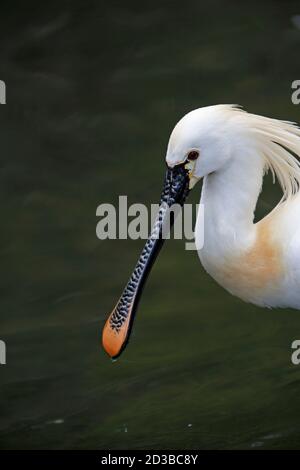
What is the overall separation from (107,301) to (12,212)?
1.14m

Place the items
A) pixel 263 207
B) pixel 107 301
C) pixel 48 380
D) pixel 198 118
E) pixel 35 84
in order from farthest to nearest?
pixel 35 84
pixel 263 207
pixel 107 301
pixel 48 380
pixel 198 118

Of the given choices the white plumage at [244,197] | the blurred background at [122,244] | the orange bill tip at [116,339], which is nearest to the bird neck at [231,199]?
the white plumage at [244,197]

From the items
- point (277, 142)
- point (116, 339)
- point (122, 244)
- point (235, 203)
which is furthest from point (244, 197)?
point (122, 244)

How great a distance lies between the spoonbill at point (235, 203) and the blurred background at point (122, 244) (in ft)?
1.97

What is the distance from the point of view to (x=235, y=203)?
15.4ft

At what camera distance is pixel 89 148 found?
780 cm

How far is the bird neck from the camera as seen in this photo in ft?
15.3

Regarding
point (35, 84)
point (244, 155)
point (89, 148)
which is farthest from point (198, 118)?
point (35, 84)

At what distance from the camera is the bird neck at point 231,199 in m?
4.65

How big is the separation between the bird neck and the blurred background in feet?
3.16

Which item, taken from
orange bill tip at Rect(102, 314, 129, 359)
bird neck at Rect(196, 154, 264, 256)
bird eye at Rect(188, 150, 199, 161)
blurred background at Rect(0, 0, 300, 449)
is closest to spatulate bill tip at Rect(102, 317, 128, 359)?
orange bill tip at Rect(102, 314, 129, 359)

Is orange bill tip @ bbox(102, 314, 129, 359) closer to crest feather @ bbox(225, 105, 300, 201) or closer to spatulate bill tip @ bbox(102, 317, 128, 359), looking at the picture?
spatulate bill tip @ bbox(102, 317, 128, 359)

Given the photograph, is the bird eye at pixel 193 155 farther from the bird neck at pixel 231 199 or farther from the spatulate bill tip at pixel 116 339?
the spatulate bill tip at pixel 116 339

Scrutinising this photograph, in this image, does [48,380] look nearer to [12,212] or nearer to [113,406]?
[113,406]
